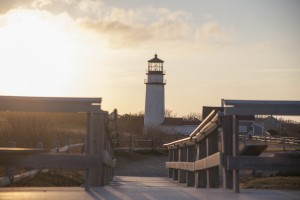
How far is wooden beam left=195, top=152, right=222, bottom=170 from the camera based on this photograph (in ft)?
26.8

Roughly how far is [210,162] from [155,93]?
215 ft

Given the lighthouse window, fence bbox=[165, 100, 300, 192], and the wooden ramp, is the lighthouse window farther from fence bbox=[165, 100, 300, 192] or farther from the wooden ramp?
the wooden ramp

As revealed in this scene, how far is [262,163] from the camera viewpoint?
770cm

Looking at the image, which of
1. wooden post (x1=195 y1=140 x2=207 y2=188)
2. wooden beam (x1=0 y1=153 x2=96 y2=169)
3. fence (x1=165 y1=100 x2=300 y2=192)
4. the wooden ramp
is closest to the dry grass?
wooden post (x1=195 y1=140 x2=207 y2=188)

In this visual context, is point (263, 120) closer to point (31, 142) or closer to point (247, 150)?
point (31, 142)

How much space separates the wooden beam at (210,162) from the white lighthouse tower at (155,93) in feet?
197

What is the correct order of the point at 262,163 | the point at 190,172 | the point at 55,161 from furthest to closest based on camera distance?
1. the point at 190,172
2. the point at 262,163
3. the point at 55,161

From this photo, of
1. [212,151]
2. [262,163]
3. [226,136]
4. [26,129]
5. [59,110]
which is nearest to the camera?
[59,110]

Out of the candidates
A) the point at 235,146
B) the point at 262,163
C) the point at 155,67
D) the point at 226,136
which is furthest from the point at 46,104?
the point at 155,67

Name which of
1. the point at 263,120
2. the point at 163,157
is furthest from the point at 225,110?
the point at 263,120

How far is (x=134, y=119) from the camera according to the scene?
7538cm

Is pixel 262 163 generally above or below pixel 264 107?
below

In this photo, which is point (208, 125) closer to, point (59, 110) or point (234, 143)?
point (234, 143)

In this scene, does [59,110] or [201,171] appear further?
[201,171]
